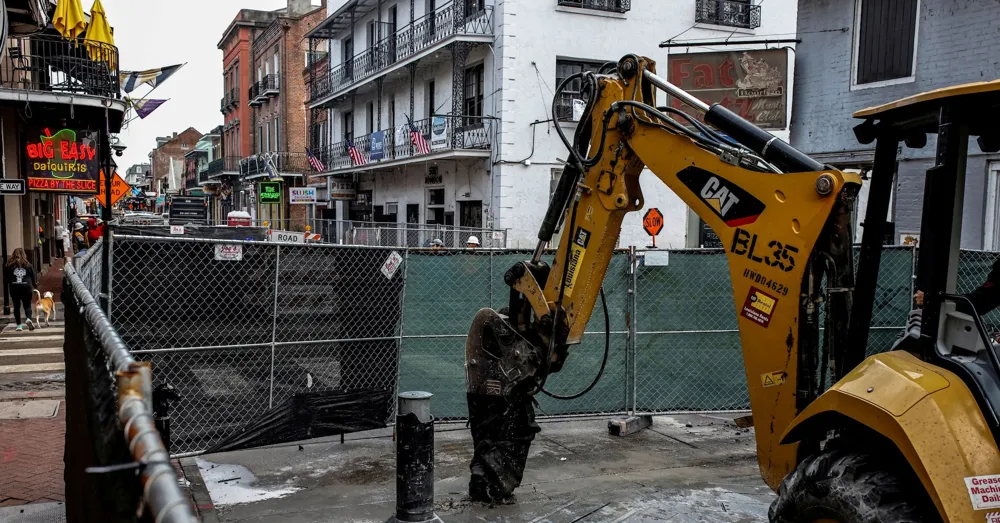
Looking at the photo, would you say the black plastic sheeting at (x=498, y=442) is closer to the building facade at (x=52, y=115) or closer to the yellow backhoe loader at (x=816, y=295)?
the yellow backhoe loader at (x=816, y=295)

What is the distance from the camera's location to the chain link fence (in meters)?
6.96

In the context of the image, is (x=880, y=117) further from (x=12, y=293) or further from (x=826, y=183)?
(x=12, y=293)

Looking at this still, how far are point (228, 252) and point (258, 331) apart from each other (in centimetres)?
82

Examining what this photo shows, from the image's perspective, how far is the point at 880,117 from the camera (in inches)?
167

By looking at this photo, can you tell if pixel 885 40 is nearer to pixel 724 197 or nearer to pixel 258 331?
pixel 724 197

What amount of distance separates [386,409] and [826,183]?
533cm

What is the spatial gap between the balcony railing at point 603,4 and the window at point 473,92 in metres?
3.51

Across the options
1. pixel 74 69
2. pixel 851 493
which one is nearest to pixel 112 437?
pixel 851 493

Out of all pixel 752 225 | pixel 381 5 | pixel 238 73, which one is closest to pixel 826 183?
pixel 752 225

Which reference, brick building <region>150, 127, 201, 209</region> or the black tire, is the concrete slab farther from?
brick building <region>150, 127, 201, 209</region>

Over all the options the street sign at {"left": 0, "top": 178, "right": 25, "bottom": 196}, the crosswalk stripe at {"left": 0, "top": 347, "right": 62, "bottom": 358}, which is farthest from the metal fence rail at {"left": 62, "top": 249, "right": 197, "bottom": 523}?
the street sign at {"left": 0, "top": 178, "right": 25, "bottom": 196}

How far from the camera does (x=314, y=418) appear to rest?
761 cm

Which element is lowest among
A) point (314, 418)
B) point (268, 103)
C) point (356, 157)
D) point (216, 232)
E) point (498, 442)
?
point (314, 418)

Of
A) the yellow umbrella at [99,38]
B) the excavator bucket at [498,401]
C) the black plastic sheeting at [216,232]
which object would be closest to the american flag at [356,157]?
the black plastic sheeting at [216,232]
